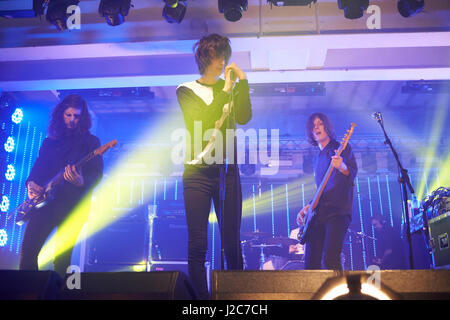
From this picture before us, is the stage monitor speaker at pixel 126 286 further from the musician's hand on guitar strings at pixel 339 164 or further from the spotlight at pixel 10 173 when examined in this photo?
the spotlight at pixel 10 173

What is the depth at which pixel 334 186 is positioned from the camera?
349 centimetres

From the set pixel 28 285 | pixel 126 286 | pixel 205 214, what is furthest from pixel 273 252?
pixel 28 285

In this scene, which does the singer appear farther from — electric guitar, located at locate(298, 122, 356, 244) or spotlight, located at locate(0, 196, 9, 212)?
spotlight, located at locate(0, 196, 9, 212)

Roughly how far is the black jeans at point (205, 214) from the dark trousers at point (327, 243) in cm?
121

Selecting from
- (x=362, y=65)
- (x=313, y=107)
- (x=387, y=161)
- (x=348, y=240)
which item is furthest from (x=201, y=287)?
(x=387, y=161)

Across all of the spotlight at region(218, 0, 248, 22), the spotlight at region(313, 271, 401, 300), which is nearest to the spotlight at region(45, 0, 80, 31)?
the spotlight at region(218, 0, 248, 22)

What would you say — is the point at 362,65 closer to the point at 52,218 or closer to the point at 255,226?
the point at 52,218

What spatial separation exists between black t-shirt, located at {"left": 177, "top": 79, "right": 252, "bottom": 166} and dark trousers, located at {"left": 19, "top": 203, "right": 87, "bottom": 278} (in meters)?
1.33

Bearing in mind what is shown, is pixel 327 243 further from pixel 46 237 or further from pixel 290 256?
pixel 290 256

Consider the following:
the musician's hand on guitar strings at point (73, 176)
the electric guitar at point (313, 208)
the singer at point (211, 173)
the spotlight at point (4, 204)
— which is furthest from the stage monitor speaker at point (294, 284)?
the spotlight at point (4, 204)

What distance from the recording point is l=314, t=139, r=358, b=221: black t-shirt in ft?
11.0

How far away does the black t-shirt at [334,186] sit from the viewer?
3350 millimetres

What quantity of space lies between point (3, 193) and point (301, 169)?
6591mm

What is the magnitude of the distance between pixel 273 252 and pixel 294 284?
17.3ft
